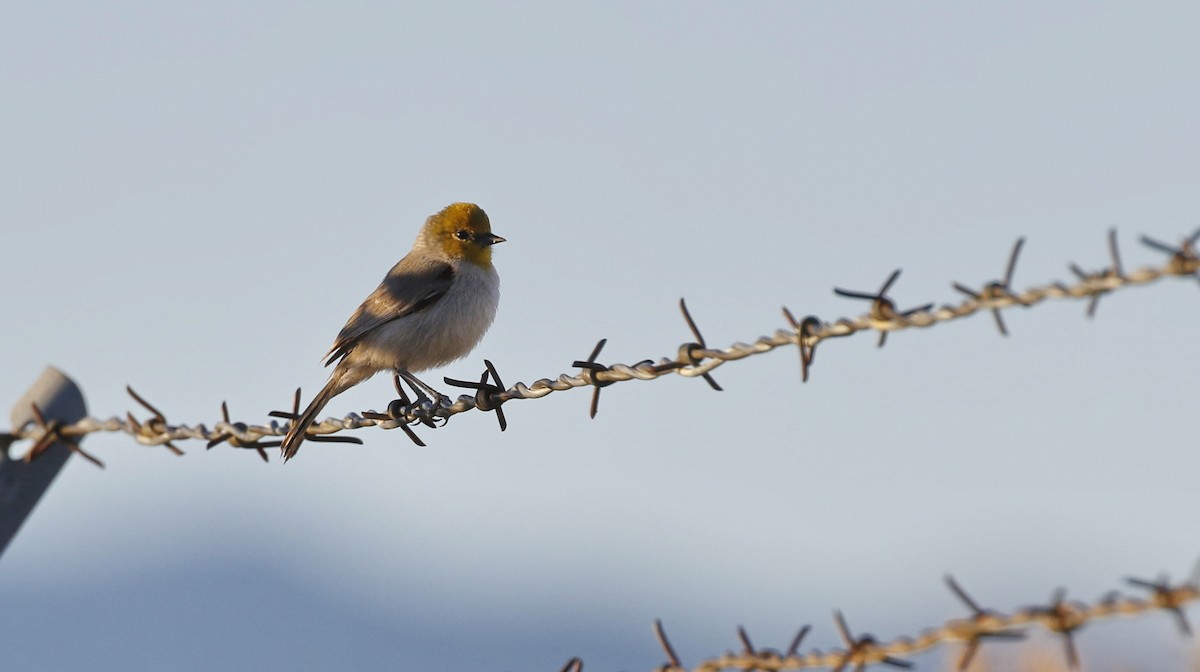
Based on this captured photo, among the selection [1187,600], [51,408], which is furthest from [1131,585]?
[51,408]

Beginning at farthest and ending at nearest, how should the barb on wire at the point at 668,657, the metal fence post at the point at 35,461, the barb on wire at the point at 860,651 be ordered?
the metal fence post at the point at 35,461, the barb on wire at the point at 668,657, the barb on wire at the point at 860,651

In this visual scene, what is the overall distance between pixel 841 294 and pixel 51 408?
2.72 meters

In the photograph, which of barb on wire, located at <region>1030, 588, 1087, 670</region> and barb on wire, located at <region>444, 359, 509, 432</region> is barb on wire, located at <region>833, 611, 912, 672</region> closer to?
barb on wire, located at <region>1030, 588, 1087, 670</region>

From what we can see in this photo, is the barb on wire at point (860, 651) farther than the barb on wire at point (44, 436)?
No

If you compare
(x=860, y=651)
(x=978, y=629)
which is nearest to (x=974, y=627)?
(x=978, y=629)

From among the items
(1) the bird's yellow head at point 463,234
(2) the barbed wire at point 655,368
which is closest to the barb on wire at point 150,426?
(2) the barbed wire at point 655,368

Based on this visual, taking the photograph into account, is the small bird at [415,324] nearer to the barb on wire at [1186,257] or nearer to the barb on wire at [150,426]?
the barb on wire at [150,426]

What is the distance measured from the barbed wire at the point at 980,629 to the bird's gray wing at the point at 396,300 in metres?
5.95

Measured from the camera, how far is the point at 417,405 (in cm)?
880

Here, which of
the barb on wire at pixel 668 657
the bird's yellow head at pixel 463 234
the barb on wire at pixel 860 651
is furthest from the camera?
the bird's yellow head at pixel 463 234

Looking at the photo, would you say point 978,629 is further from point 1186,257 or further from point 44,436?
point 44,436

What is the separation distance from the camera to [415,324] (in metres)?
9.85

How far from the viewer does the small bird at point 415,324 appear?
9.84 m

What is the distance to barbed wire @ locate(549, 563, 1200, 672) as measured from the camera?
329 cm
